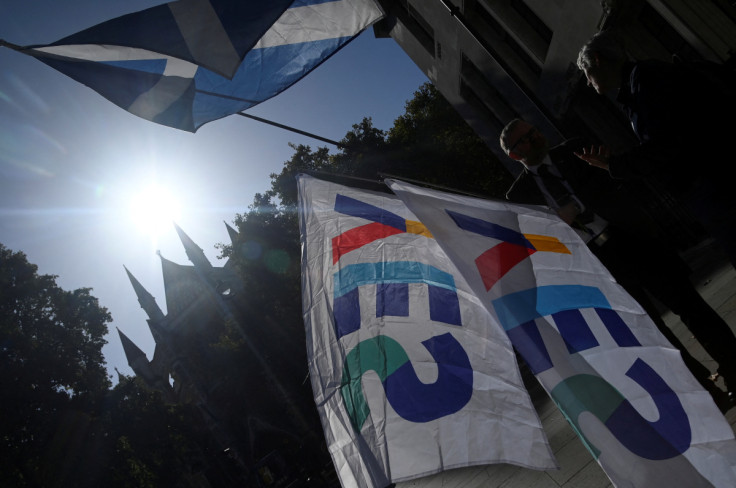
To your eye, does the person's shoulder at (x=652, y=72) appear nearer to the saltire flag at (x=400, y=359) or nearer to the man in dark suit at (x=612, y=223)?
the man in dark suit at (x=612, y=223)

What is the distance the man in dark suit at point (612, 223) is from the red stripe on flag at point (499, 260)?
1.90 ft

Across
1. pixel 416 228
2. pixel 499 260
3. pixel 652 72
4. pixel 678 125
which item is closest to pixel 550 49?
pixel 416 228

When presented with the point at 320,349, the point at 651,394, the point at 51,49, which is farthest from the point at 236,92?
the point at 651,394

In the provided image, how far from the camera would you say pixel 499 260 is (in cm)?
227

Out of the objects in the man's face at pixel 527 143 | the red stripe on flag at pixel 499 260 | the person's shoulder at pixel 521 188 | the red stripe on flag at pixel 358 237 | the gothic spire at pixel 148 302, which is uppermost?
the gothic spire at pixel 148 302

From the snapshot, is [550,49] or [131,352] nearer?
[550,49]

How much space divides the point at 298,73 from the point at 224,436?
3513cm

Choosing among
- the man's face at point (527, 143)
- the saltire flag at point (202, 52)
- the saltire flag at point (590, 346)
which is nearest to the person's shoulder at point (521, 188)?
the man's face at point (527, 143)

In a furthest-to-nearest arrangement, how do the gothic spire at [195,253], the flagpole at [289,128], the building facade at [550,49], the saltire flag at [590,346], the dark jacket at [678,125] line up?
the gothic spire at [195,253]
the flagpole at [289,128]
the building facade at [550,49]
the dark jacket at [678,125]
the saltire flag at [590,346]

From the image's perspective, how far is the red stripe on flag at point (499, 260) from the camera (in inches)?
85.8

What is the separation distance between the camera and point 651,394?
5.44ft

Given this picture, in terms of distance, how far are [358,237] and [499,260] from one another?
142 centimetres

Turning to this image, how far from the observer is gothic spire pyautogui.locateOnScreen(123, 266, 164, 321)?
49750mm

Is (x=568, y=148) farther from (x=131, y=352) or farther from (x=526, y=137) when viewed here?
(x=131, y=352)
